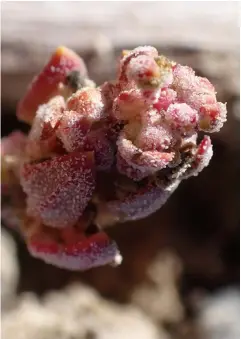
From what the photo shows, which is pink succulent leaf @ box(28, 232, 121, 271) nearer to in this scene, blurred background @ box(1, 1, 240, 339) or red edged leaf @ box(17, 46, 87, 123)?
red edged leaf @ box(17, 46, 87, 123)

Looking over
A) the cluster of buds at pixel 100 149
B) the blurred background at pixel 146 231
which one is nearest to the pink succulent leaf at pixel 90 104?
the cluster of buds at pixel 100 149

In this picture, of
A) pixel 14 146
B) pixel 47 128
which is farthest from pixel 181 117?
pixel 14 146

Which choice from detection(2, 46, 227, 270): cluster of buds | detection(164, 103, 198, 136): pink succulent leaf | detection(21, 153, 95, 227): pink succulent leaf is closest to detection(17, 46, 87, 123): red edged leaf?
detection(2, 46, 227, 270): cluster of buds

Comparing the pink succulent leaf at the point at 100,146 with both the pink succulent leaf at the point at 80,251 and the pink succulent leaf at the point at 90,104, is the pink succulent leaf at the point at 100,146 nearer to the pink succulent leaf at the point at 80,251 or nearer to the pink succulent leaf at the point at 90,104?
the pink succulent leaf at the point at 90,104

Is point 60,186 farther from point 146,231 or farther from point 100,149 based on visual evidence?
point 146,231

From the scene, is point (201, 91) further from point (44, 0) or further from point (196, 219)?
point (196, 219)

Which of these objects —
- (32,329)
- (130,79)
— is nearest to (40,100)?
(130,79)
